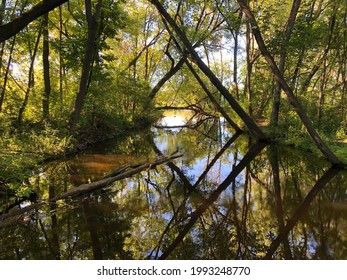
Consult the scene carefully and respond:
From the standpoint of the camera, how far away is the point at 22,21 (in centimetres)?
568

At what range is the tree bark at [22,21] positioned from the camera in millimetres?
5531

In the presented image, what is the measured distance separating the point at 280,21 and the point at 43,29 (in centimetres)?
1625

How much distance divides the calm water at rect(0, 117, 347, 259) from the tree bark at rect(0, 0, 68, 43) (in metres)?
3.43

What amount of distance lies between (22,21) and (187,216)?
5.20 m

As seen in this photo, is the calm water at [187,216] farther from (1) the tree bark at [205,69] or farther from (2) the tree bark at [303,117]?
(1) the tree bark at [205,69]

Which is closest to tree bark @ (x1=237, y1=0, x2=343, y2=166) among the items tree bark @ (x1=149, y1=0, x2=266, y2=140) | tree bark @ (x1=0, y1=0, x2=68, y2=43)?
tree bark @ (x1=149, y1=0, x2=266, y2=140)

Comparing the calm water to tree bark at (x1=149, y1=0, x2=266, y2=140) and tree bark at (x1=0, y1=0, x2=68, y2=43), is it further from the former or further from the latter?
tree bark at (x1=149, y1=0, x2=266, y2=140)

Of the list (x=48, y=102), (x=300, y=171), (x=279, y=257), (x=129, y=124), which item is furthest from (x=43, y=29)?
(x=279, y=257)

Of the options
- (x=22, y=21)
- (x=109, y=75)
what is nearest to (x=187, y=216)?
(x=22, y=21)

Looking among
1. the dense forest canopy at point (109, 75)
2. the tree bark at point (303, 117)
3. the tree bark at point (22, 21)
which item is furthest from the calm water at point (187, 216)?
the tree bark at point (22, 21)

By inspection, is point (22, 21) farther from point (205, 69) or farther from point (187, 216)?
point (205, 69)

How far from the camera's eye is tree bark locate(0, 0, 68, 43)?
5.53 m

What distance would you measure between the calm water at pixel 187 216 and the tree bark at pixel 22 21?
11.3ft

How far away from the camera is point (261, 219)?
6844mm
